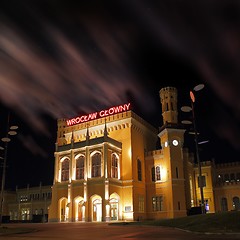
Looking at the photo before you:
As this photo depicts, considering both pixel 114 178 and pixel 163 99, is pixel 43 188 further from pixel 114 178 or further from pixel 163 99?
pixel 163 99

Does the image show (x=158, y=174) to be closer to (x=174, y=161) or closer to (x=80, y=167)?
(x=174, y=161)

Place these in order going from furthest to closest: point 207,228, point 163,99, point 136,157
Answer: point 163,99
point 136,157
point 207,228

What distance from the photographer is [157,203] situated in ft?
175

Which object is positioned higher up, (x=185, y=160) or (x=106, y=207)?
(x=185, y=160)

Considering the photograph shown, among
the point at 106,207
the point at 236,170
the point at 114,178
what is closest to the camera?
the point at 106,207

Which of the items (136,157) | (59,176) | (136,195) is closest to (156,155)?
(136,157)

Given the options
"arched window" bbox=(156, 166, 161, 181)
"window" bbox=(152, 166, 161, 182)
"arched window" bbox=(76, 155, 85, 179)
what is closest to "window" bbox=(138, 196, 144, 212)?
"window" bbox=(152, 166, 161, 182)

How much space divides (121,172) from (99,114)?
12205mm

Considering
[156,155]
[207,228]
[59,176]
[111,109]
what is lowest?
[207,228]

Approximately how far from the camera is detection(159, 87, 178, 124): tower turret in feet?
187

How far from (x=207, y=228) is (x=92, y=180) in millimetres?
31818

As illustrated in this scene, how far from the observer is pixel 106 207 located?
155 feet

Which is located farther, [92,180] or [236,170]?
[236,170]

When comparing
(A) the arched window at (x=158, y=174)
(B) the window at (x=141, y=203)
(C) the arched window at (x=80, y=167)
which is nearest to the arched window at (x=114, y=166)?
(C) the arched window at (x=80, y=167)
